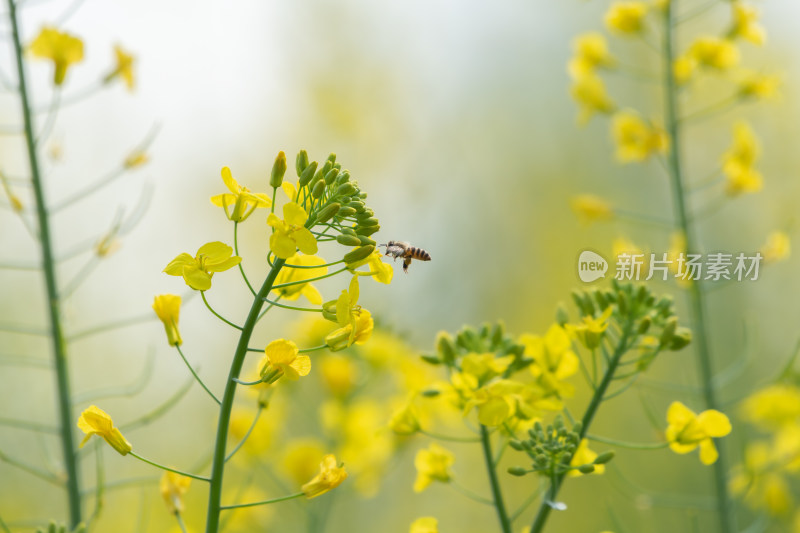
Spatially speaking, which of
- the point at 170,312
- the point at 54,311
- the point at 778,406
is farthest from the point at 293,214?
the point at 778,406

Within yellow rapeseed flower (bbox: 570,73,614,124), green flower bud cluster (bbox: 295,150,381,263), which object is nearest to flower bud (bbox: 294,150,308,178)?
green flower bud cluster (bbox: 295,150,381,263)

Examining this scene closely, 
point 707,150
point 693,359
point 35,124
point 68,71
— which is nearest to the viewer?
point 35,124

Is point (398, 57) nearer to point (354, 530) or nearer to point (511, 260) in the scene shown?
point (511, 260)

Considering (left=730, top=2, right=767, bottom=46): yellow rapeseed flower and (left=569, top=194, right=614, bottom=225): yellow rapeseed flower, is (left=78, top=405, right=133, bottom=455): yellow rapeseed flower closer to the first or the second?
(left=569, top=194, right=614, bottom=225): yellow rapeseed flower

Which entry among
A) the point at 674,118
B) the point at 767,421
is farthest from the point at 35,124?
the point at 767,421

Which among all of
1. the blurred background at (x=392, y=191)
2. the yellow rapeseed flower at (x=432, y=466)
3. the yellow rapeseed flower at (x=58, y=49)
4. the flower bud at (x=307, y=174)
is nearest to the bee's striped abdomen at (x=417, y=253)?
the yellow rapeseed flower at (x=432, y=466)

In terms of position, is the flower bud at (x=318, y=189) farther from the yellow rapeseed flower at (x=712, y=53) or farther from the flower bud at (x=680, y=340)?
the yellow rapeseed flower at (x=712, y=53)

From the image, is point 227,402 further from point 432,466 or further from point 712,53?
point 712,53

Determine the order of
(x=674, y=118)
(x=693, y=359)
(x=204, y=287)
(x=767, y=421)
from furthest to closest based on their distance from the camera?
(x=693, y=359) → (x=767, y=421) → (x=674, y=118) → (x=204, y=287)
